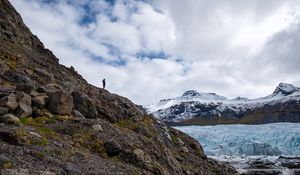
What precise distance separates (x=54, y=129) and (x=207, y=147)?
99.9 meters

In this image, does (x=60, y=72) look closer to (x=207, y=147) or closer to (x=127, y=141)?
(x=127, y=141)

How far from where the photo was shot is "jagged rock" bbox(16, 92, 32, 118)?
17.7 meters

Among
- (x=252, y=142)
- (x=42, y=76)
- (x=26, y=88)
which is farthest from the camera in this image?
(x=252, y=142)

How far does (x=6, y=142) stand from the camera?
14688mm

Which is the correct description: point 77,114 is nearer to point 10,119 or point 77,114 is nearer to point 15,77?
point 15,77

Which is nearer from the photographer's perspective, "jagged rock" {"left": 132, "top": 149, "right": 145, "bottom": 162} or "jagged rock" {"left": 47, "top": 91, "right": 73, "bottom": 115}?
"jagged rock" {"left": 132, "top": 149, "right": 145, "bottom": 162}

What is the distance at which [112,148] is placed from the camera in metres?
18.1

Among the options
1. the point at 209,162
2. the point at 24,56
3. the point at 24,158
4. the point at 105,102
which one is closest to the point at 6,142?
the point at 24,158

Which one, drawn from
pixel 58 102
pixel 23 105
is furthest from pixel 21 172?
pixel 58 102

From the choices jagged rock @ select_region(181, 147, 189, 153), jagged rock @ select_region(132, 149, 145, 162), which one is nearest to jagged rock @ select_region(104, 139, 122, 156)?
jagged rock @ select_region(132, 149, 145, 162)

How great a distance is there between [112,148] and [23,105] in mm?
4043

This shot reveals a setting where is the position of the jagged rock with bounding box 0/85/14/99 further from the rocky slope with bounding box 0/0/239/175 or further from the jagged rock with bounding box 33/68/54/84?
the jagged rock with bounding box 33/68/54/84

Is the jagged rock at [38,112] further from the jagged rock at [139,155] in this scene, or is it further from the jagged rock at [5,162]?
the jagged rock at [5,162]

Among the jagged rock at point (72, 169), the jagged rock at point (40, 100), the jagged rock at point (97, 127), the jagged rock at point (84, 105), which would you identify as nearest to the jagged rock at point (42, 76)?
the jagged rock at point (84, 105)
